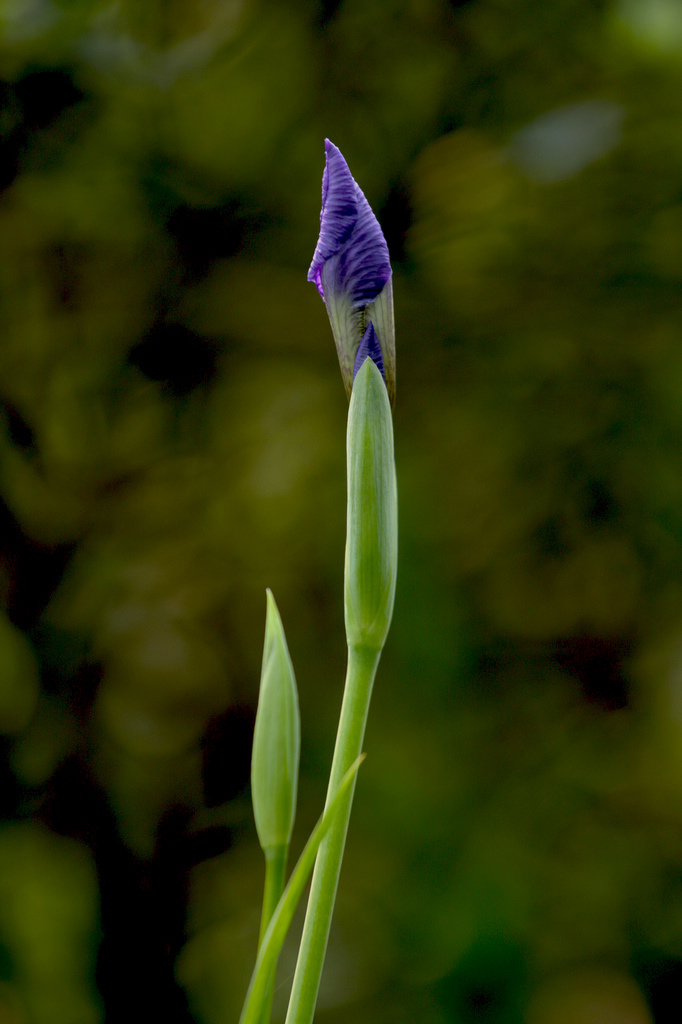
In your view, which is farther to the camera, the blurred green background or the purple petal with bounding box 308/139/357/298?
the blurred green background

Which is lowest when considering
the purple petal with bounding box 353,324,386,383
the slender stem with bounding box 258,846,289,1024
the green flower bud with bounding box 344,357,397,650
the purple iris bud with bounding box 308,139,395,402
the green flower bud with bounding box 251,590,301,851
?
the slender stem with bounding box 258,846,289,1024

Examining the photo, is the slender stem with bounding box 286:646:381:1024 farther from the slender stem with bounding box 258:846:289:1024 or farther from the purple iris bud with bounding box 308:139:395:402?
the purple iris bud with bounding box 308:139:395:402

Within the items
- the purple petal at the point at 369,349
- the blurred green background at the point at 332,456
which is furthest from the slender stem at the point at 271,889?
the blurred green background at the point at 332,456

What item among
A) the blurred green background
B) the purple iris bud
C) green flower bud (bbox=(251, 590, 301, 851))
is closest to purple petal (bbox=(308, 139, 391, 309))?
the purple iris bud

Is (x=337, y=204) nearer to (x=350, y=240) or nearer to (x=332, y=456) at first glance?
(x=350, y=240)

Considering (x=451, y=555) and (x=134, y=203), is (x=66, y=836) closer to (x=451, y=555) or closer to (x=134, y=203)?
(x=451, y=555)

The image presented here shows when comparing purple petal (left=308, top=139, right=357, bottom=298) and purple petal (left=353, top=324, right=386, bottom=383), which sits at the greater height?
purple petal (left=308, top=139, right=357, bottom=298)
